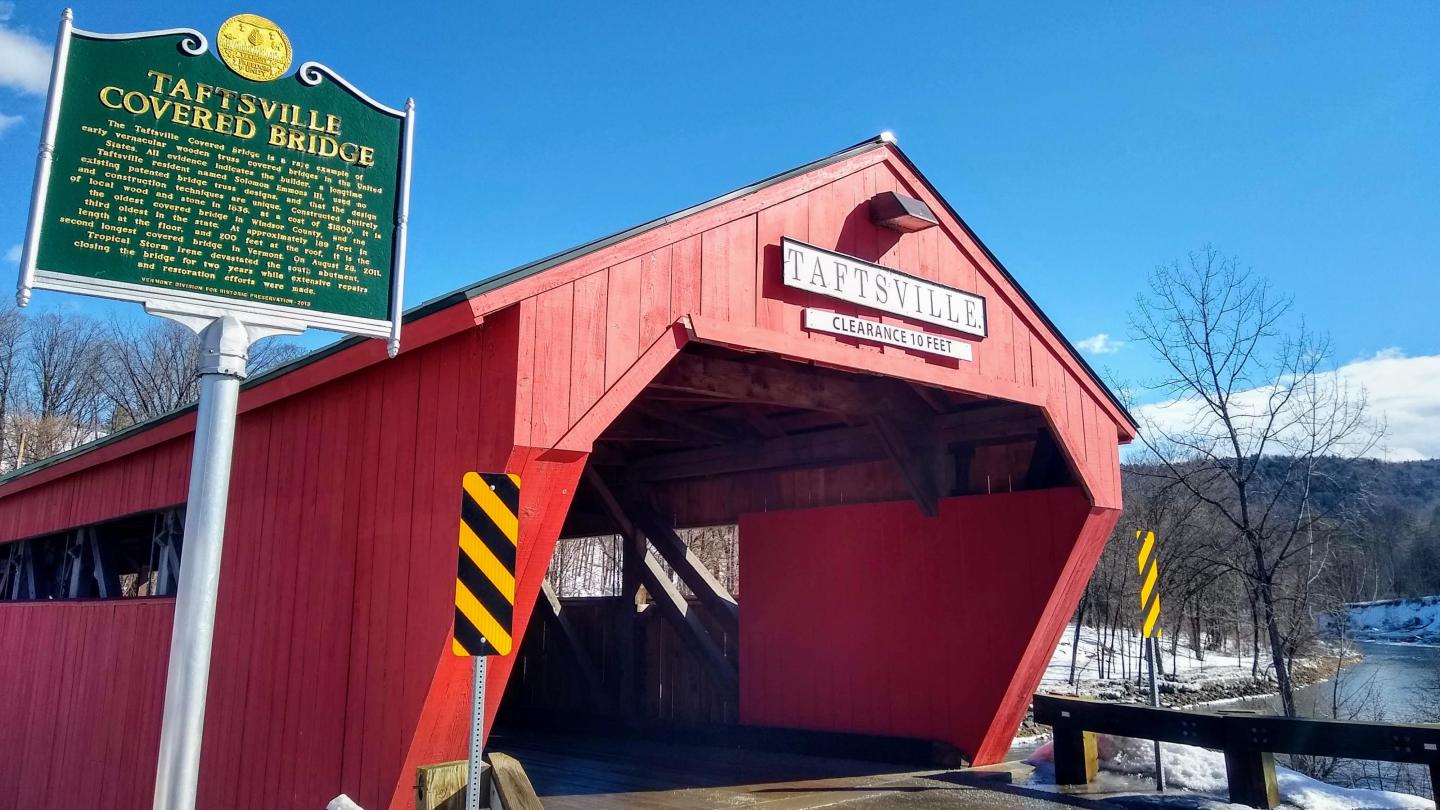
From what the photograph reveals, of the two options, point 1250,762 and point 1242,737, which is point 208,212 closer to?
point 1242,737

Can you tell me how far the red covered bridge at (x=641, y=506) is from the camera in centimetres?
552

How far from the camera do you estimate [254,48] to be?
15.2 feet

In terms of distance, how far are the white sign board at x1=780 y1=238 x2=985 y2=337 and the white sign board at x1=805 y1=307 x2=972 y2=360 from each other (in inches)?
4.6

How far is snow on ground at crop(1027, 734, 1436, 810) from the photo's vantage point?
678cm

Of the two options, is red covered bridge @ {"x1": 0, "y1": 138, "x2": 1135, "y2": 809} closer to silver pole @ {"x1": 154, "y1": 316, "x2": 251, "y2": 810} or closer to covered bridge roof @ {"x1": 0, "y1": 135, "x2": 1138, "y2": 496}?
covered bridge roof @ {"x1": 0, "y1": 135, "x2": 1138, "y2": 496}

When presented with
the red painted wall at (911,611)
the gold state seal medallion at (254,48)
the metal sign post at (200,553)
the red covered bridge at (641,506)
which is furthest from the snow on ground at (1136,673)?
the gold state seal medallion at (254,48)

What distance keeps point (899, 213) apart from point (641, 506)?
20.2 ft

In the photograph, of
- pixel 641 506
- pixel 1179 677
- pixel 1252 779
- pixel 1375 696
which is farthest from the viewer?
pixel 1179 677

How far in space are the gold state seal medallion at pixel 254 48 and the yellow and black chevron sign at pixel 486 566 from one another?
2147mm

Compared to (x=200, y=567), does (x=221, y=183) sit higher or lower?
higher

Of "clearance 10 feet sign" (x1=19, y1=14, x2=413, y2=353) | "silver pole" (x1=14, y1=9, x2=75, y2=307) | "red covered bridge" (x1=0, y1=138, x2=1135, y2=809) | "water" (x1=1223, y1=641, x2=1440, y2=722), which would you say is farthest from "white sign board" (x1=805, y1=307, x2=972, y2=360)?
"water" (x1=1223, y1=641, x2=1440, y2=722)

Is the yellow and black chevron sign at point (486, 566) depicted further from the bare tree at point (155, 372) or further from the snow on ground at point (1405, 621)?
the snow on ground at point (1405, 621)

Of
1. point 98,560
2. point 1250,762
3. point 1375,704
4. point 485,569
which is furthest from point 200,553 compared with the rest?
point 1375,704

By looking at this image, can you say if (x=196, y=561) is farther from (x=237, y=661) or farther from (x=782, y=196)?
(x=782, y=196)
